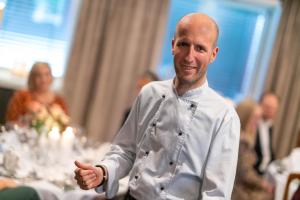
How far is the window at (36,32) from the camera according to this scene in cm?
490

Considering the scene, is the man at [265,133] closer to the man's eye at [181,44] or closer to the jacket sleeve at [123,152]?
the jacket sleeve at [123,152]

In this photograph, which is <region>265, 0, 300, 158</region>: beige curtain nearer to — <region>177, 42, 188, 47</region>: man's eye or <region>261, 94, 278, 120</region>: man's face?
<region>261, 94, 278, 120</region>: man's face

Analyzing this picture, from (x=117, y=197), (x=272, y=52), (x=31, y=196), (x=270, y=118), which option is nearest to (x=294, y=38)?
(x=272, y=52)

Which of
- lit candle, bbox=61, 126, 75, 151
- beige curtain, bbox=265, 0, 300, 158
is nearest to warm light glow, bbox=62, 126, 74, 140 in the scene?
lit candle, bbox=61, 126, 75, 151

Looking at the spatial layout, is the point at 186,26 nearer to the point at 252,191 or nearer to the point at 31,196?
the point at 31,196

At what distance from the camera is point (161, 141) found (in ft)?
4.71

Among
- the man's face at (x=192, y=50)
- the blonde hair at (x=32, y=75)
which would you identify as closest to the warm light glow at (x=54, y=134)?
the blonde hair at (x=32, y=75)

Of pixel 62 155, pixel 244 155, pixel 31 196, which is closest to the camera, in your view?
pixel 31 196

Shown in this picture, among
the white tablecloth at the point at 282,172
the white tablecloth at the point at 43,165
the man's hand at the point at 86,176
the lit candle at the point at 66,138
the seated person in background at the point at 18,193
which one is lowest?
the white tablecloth at the point at 282,172

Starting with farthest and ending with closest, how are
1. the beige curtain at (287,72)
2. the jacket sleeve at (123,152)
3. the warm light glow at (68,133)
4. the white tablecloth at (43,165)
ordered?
the beige curtain at (287,72), the warm light glow at (68,133), the white tablecloth at (43,165), the jacket sleeve at (123,152)

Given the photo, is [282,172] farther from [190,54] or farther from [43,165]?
[190,54]

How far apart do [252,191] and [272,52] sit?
2350 millimetres

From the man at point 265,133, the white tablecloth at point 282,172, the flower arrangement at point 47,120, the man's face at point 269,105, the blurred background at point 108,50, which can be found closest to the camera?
the flower arrangement at point 47,120

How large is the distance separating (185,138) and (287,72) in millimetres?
4038
